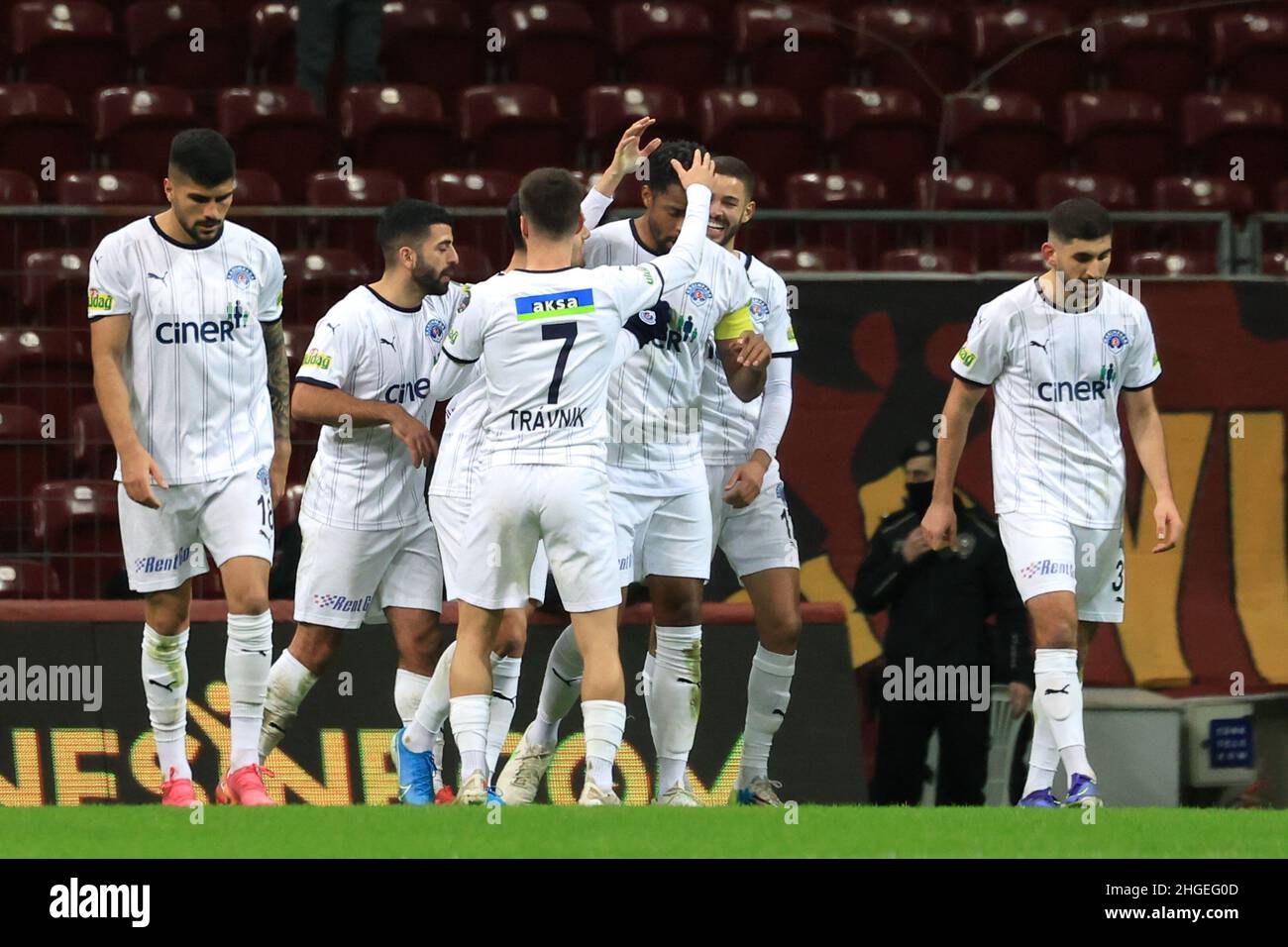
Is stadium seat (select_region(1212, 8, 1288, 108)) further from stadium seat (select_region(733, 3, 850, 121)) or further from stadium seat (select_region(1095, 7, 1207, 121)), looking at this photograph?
stadium seat (select_region(733, 3, 850, 121))

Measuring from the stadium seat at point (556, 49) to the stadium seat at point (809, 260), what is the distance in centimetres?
308

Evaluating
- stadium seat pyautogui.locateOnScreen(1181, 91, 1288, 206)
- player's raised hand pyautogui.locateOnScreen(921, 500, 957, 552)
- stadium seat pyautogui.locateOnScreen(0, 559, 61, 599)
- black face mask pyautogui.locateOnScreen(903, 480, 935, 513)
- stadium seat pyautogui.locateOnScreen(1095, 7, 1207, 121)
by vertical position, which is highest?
stadium seat pyautogui.locateOnScreen(1095, 7, 1207, 121)

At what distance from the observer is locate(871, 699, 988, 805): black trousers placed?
1019 cm

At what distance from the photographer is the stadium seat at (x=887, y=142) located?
1354 cm

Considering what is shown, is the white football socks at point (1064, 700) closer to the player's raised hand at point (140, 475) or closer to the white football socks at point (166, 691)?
the white football socks at point (166, 691)

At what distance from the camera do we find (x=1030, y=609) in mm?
8219

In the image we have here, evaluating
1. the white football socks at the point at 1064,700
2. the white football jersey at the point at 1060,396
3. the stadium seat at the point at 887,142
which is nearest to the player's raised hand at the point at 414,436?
the white football jersey at the point at 1060,396

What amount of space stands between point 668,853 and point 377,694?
13.2 ft

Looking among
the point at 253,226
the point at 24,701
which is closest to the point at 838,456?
the point at 253,226

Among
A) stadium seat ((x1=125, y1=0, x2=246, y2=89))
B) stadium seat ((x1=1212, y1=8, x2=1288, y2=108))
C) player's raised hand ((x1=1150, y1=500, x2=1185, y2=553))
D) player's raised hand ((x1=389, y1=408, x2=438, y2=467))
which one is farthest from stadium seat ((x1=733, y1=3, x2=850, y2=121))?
player's raised hand ((x1=389, y1=408, x2=438, y2=467))

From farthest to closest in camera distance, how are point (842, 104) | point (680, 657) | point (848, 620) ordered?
point (842, 104) → point (848, 620) → point (680, 657)

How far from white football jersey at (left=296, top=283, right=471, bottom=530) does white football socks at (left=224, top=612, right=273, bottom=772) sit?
76 cm

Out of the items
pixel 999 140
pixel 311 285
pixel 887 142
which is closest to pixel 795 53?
pixel 887 142

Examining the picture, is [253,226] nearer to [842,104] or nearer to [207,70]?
[207,70]
